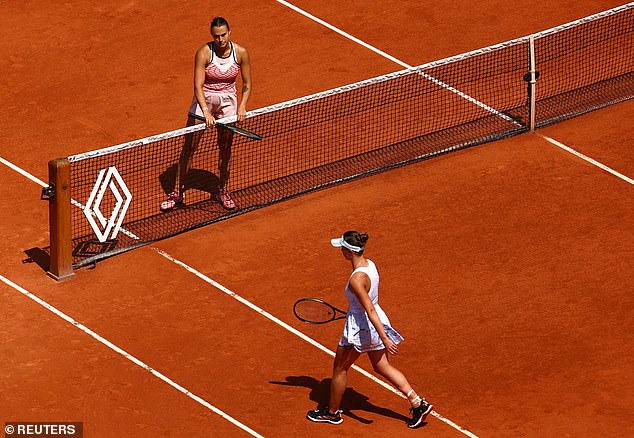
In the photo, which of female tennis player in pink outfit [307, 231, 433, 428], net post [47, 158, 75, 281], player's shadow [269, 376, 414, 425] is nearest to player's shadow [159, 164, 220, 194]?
net post [47, 158, 75, 281]

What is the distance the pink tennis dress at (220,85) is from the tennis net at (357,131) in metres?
0.35

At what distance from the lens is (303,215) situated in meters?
20.9

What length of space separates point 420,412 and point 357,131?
6946 mm

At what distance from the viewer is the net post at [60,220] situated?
18.9m

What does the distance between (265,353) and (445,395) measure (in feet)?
6.78

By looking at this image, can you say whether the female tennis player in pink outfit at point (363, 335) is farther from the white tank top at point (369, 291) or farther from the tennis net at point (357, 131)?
the tennis net at point (357, 131)

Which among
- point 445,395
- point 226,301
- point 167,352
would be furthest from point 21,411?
point 445,395

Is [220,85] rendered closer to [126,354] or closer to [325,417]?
[126,354]

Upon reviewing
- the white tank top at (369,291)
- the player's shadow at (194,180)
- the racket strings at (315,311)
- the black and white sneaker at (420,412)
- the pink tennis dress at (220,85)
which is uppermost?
the pink tennis dress at (220,85)

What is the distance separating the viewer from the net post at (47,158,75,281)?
18.9 metres

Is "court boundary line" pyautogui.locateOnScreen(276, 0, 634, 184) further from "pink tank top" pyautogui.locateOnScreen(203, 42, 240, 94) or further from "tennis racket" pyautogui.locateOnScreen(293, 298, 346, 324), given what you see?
"tennis racket" pyautogui.locateOnScreen(293, 298, 346, 324)

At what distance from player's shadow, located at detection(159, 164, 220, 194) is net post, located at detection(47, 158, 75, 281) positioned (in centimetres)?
241

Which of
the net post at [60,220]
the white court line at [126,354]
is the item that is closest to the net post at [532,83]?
the net post at [60,220]

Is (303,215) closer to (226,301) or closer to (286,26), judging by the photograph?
(226,301)
